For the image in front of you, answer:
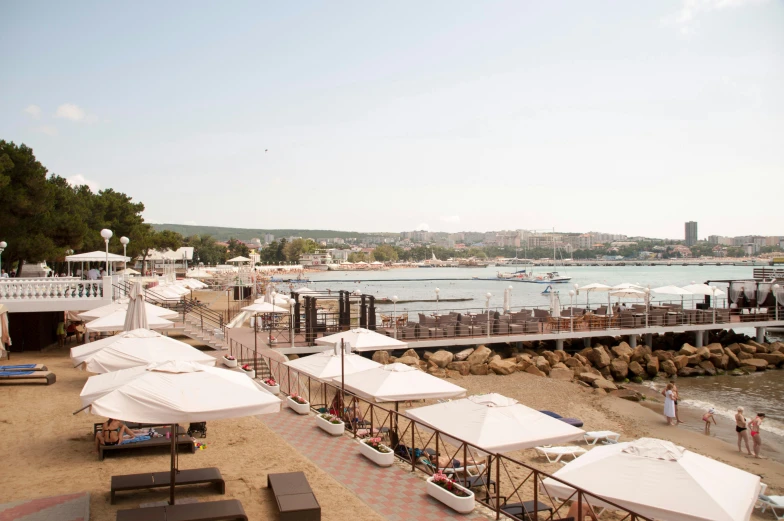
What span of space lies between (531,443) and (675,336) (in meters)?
26.5

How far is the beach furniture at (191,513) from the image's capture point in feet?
22.4

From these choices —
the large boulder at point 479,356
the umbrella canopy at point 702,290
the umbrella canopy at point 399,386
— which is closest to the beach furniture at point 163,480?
the umbrella canopy at point 399,386

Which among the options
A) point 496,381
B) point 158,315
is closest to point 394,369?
point 158,315

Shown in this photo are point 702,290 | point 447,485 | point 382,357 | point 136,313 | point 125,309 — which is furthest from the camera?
point 702,290

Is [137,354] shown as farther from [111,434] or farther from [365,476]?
[365,476]

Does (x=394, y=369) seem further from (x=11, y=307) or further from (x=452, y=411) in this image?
(x=11, y=307)

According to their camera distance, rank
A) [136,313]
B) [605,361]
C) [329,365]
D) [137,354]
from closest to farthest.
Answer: [137,354]
[329,365]
[136,313]
[605,361]

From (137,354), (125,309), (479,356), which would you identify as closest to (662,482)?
(137,354)

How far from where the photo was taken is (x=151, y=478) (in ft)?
27.0

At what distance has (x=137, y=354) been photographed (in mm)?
11039

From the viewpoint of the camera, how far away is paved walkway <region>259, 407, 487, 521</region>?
8.16 metres

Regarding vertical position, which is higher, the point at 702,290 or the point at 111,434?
the point at 702,290

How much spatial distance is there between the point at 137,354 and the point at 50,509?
11.9 ft

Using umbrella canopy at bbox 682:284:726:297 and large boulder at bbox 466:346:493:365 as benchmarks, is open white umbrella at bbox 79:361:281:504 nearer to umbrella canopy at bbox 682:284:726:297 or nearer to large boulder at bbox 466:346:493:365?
large boulder at bbox 466:346:493:365
